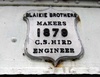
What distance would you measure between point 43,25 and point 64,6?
0.33m

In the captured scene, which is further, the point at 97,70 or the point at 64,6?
the point at 64,6

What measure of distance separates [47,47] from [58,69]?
0.66ft

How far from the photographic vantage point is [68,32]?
101 inches

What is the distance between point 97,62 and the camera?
2.47 m

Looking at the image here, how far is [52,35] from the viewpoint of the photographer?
99.8 inches

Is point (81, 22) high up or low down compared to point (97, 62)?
up

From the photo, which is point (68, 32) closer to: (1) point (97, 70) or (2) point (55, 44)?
(2) point (55, 44)

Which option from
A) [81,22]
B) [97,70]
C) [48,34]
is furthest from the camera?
[81,22]

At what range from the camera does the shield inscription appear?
2.45 meters

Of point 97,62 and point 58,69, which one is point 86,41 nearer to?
point 97,62

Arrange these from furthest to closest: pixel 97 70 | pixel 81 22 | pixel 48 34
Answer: pixel 81 22 < pixel 48 34 < pixel 97 70

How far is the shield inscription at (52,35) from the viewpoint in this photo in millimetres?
2447

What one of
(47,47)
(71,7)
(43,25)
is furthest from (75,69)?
(71,7)

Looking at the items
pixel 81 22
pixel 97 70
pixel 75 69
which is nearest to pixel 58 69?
pixel 75 69
